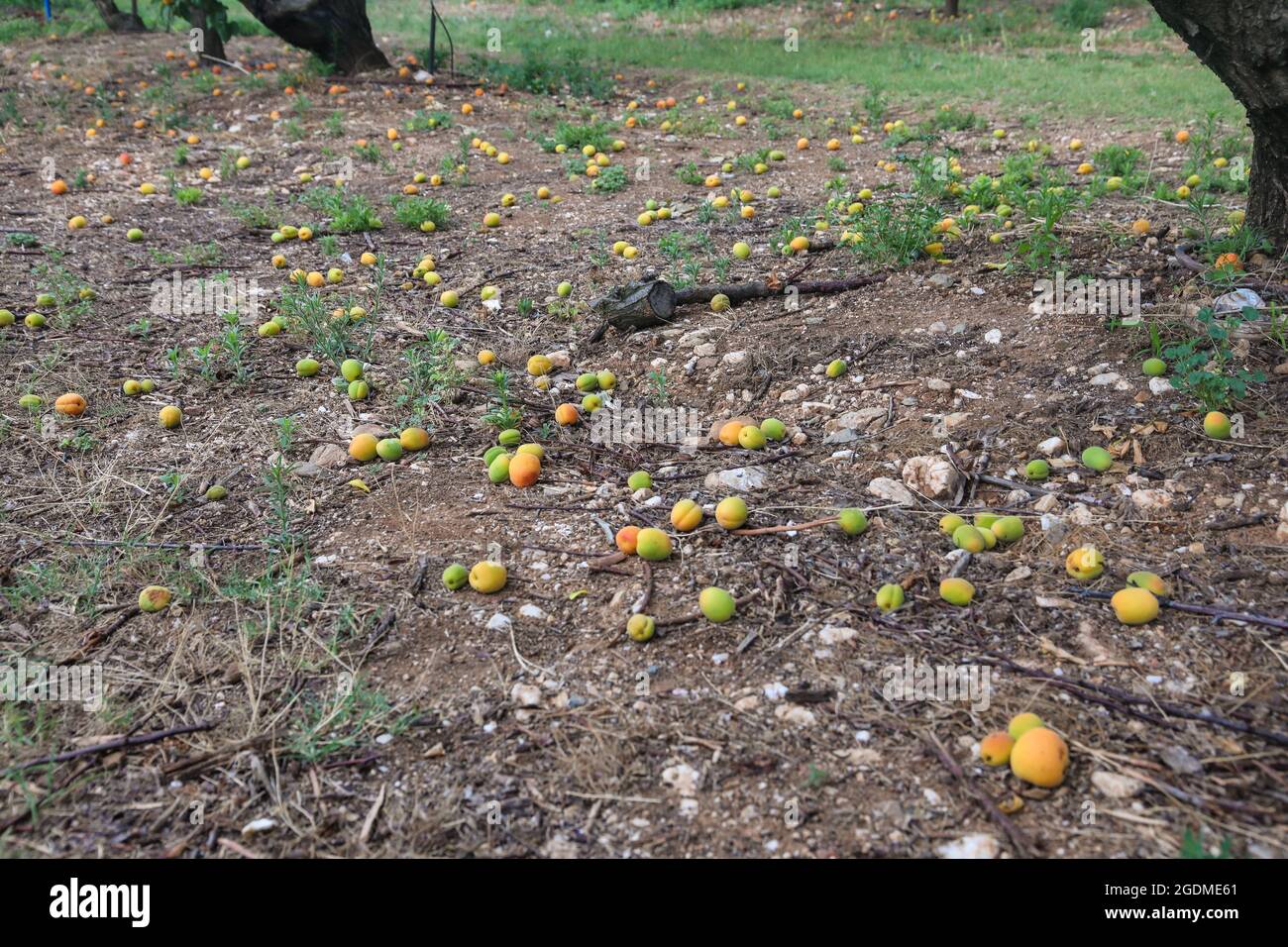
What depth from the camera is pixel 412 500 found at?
3.73m

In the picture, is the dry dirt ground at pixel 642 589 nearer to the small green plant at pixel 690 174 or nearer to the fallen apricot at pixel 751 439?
the fallen apricot at pixel 751 439

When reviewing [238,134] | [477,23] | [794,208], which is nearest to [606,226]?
[794,208]

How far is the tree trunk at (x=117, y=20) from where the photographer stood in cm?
1394

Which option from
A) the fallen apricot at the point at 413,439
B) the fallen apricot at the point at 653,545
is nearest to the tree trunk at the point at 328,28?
the fallen apricot at the point at 413,439

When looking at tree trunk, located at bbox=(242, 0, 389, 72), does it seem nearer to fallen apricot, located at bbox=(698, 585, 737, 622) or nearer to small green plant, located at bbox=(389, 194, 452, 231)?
small green plant, located at bbox=(389, 194, 452, 231)

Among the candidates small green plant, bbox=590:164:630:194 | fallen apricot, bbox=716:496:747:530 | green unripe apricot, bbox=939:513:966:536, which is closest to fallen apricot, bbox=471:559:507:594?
fallen apricot, bbox=716:496:747:530

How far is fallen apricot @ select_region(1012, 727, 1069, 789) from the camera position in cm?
227
